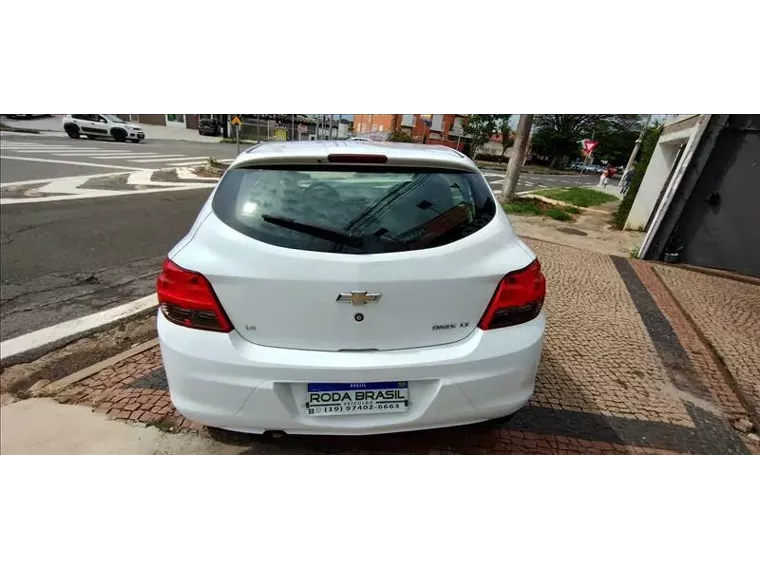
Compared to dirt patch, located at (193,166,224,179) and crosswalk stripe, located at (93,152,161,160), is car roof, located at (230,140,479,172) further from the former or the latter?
crosswalk stripe, located at (93,152,161,160)

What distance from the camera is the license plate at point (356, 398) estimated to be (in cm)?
159

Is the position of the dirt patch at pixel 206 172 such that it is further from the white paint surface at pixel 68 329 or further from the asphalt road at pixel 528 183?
the white paint surface at pixel 68 329

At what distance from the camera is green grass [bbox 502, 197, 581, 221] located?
10305 mm

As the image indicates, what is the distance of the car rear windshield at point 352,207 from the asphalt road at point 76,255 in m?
2.68

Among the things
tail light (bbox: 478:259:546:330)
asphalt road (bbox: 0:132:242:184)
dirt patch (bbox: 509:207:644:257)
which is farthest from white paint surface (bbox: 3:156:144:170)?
tail light (bbox: 478:259:546:330)

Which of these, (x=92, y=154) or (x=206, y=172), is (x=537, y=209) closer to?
(x=206, y=172)

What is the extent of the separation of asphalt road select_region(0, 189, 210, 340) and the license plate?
2.89 metres

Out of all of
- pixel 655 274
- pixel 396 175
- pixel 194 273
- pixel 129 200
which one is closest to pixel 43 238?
pixel 129 200

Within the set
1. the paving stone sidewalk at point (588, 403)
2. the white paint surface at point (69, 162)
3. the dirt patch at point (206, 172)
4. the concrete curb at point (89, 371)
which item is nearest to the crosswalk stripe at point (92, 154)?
the white paint surface at point (69, 162)

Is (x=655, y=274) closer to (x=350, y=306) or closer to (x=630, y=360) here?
(x=630, y=360)

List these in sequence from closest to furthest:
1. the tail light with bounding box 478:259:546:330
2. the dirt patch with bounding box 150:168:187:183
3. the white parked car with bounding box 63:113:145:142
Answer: the tail light with bounding box 478:259:546:330, the dirt patch with bounding box 150:168:187:183, the white parked car with bounding box 63:113:145:142

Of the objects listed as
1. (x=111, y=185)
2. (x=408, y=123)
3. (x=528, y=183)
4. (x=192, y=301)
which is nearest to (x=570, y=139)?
(x=528, y=183)
